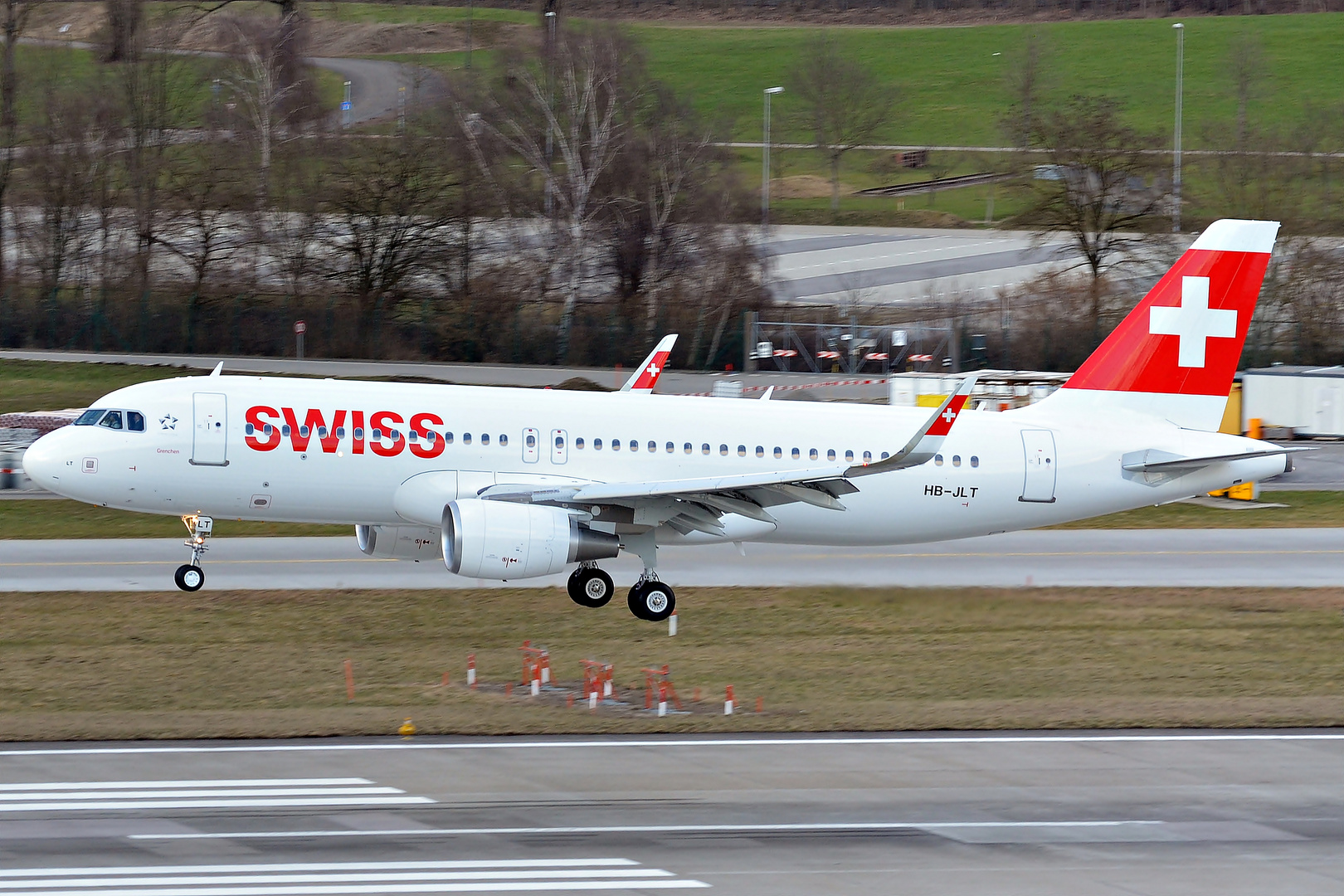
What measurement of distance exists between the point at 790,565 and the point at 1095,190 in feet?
134

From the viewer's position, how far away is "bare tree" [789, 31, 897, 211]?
103 m

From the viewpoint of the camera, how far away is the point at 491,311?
6272 cm

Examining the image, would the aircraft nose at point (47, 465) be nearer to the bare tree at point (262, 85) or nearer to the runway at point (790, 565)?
the runway at point (790, 565)

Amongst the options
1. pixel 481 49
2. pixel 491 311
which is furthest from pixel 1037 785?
pixel 481 49

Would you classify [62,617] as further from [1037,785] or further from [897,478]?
[1037,785]

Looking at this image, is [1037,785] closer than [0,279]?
Yes

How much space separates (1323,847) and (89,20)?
391 ft

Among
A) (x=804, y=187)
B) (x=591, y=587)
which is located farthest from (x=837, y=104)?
(x=591, y=587)

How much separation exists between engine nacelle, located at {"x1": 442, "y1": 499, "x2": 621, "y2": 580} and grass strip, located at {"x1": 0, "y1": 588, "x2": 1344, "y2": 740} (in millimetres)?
1544

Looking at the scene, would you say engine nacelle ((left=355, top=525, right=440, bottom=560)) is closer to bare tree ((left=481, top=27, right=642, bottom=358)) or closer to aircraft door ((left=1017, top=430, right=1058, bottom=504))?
aircraft door ((left=1017, top=430, right=1058, bottom=504))

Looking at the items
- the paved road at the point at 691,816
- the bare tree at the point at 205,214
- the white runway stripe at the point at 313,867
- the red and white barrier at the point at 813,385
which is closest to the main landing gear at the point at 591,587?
the paved road at the point at 691,816

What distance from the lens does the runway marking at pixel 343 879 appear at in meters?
15.1

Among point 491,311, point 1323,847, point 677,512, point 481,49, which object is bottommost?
point 1323,847

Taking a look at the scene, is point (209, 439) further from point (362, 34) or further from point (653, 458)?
point (362, 34)
